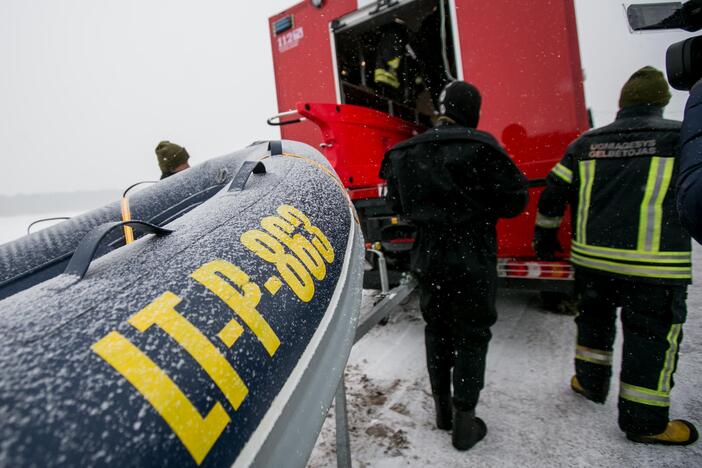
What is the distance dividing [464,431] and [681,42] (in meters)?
1.48

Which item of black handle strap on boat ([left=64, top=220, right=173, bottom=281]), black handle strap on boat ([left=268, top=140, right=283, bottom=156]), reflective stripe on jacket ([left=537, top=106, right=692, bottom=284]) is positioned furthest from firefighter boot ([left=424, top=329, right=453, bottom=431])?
black handle strap on boat ([left=64, top=220, right=173, bottom=281])

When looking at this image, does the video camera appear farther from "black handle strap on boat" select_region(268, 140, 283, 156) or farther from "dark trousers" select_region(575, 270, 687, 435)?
"black handle strap on boat" select_region(268, 140, 283, 156)

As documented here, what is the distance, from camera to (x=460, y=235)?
1545 millimetres

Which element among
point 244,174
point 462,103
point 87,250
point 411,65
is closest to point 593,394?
point 462,103

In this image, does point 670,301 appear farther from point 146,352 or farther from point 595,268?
point 146,352

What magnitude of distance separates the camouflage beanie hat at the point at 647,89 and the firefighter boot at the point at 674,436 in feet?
4.42

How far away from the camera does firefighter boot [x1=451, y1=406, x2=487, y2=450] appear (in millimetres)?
1480

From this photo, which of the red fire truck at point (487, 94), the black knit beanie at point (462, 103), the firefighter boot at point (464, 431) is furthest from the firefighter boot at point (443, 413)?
the black knit beanie at point (462, 103)

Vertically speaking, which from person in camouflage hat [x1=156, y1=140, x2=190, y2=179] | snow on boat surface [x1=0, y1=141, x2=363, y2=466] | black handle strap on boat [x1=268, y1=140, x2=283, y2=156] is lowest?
snow on boat surface [x1=0, y1=141, x2=363, y2=466]

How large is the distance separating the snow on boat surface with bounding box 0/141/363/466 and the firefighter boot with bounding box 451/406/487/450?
2.92ft

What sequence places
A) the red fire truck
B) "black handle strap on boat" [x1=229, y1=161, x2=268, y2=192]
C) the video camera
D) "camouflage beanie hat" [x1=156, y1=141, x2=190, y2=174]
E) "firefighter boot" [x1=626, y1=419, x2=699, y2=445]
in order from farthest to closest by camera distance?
1. "camouflage beanie hat" [x1=156, y1=141, x2=190, y2=174]
2. the red fire truck
3. "firefighter boot" [x1=626, y1=419, x2=699, y2=445]
4. "black handle strap on boat" [x1=229, y1=161, x2=268, y2=192]
5. the video camera

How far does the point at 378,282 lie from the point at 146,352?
88.7 inches

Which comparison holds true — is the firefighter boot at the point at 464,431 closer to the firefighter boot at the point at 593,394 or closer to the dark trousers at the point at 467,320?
the dark trousers at the point at 467,320

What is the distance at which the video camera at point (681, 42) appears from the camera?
2.39ft
